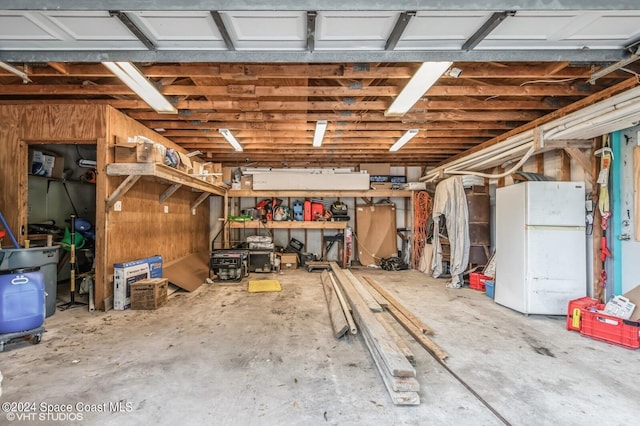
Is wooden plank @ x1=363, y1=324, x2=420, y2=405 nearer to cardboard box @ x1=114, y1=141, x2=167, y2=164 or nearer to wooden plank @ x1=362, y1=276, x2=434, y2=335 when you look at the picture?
wooden plank @ x1=362, y1=276, x2=434, y2=335

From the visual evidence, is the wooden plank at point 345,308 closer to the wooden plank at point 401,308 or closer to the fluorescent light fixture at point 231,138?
the wooden plank at point 401,308

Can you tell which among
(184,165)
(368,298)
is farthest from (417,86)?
(184,165)

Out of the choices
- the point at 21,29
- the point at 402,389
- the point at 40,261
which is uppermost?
the point at 21,29

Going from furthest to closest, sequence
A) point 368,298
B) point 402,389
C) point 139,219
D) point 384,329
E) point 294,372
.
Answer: point 139,219 < point 368,298 < point 384,329 < point 294,372 < point 402,389

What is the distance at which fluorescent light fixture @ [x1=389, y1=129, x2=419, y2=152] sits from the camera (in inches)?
195

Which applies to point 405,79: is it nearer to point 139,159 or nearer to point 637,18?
point 637,18

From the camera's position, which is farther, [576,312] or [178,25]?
[576,312]

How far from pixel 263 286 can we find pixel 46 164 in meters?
3.97

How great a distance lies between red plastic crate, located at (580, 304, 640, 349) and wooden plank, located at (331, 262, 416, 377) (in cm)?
221

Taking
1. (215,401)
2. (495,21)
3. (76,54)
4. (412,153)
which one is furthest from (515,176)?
(76,54)

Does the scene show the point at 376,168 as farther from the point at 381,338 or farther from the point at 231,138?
the point at 381,338

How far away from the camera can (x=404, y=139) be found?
5410mm

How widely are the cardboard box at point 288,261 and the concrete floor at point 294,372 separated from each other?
333 cm

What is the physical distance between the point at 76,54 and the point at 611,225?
538 cm
